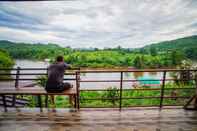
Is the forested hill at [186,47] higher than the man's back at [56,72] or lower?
higher

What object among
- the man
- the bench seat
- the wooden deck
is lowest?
the wooden deck

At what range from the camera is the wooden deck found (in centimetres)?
339

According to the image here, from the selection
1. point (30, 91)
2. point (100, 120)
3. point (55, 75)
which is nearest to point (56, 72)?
point (55, 75)

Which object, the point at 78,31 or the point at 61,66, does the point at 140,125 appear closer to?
the point at 61,66

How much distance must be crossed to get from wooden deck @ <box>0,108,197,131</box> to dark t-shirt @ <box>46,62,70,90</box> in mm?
543

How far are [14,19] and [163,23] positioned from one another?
74.8 ft

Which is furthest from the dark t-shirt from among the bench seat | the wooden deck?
the wooden deck

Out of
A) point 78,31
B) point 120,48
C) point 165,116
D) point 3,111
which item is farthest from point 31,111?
point 78,31

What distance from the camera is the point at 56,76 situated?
4012mm

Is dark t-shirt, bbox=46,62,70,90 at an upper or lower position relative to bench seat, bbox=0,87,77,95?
upper

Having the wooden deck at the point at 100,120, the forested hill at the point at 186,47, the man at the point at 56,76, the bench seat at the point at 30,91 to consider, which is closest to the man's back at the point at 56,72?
the man at the point at 56,76

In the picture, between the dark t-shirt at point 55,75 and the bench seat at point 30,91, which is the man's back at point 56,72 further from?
the bench seat at point 30,91

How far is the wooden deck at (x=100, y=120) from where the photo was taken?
3393mm

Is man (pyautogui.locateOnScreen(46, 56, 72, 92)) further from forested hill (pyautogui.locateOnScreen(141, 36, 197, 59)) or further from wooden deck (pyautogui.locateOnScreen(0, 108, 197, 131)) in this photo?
forested hill (pyautogui.locateOnScreen(141, 36, 197, 59))
